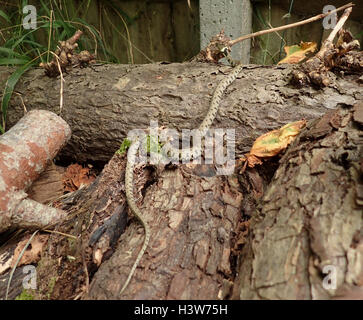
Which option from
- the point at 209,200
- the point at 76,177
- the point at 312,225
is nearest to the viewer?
the point at 312,225

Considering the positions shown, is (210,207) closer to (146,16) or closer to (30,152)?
(30,152)

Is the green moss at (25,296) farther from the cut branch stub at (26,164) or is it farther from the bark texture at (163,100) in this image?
the bark texture at (163,100)

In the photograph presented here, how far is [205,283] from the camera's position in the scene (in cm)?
192

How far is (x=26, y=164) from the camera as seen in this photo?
271cm

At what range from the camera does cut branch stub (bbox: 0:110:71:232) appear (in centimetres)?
253

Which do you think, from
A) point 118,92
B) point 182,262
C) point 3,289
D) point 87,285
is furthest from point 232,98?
point 3,289

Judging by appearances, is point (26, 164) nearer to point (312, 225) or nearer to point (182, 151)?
point (182, 151)

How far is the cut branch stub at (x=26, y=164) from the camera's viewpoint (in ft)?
8.29

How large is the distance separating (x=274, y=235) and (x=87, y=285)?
4.07ft
